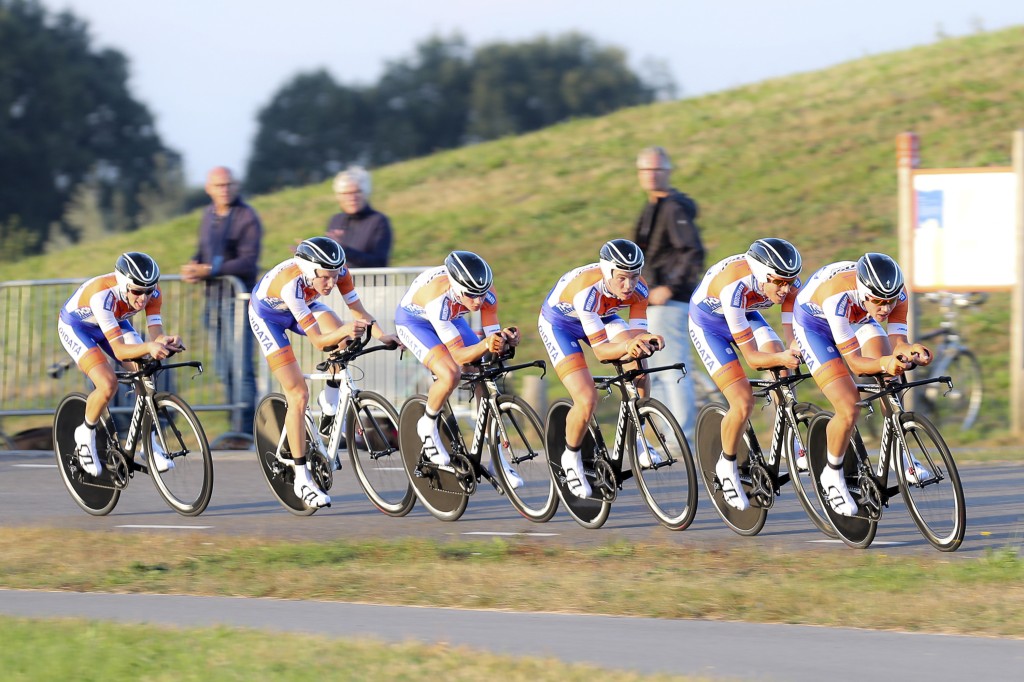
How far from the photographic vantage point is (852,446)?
8.83 metres

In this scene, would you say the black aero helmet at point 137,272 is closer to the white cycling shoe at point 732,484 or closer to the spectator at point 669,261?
the white cycling shoe at point 732,484

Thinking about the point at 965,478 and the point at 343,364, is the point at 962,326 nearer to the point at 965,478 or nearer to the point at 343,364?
the point at 965,478

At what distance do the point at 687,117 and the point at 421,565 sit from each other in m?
27.0

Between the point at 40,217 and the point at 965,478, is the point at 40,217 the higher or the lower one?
the higher one

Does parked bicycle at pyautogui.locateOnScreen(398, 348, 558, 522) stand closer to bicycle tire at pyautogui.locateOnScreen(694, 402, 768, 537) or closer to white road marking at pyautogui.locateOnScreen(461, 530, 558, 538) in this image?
white road marking at pyautogui.locateOnScreen(461, 530, 558, 538)

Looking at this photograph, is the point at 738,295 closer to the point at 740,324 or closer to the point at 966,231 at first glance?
the point at 740,324

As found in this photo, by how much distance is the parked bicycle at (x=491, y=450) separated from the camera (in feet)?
32.3

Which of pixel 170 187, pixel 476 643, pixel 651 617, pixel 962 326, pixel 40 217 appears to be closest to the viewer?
pixel 476 643

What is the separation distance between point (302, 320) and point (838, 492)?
3465 millimetres

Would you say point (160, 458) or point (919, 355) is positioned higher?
point (919, 355)

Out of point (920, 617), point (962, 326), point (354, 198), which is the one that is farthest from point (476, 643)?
point (962, 326)

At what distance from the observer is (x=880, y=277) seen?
8312 millimetres

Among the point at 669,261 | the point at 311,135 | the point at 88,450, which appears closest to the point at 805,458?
the point at 669,261

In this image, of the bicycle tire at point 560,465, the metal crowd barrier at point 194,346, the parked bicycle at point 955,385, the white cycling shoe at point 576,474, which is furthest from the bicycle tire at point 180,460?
the parked bicycle at point 955,385
